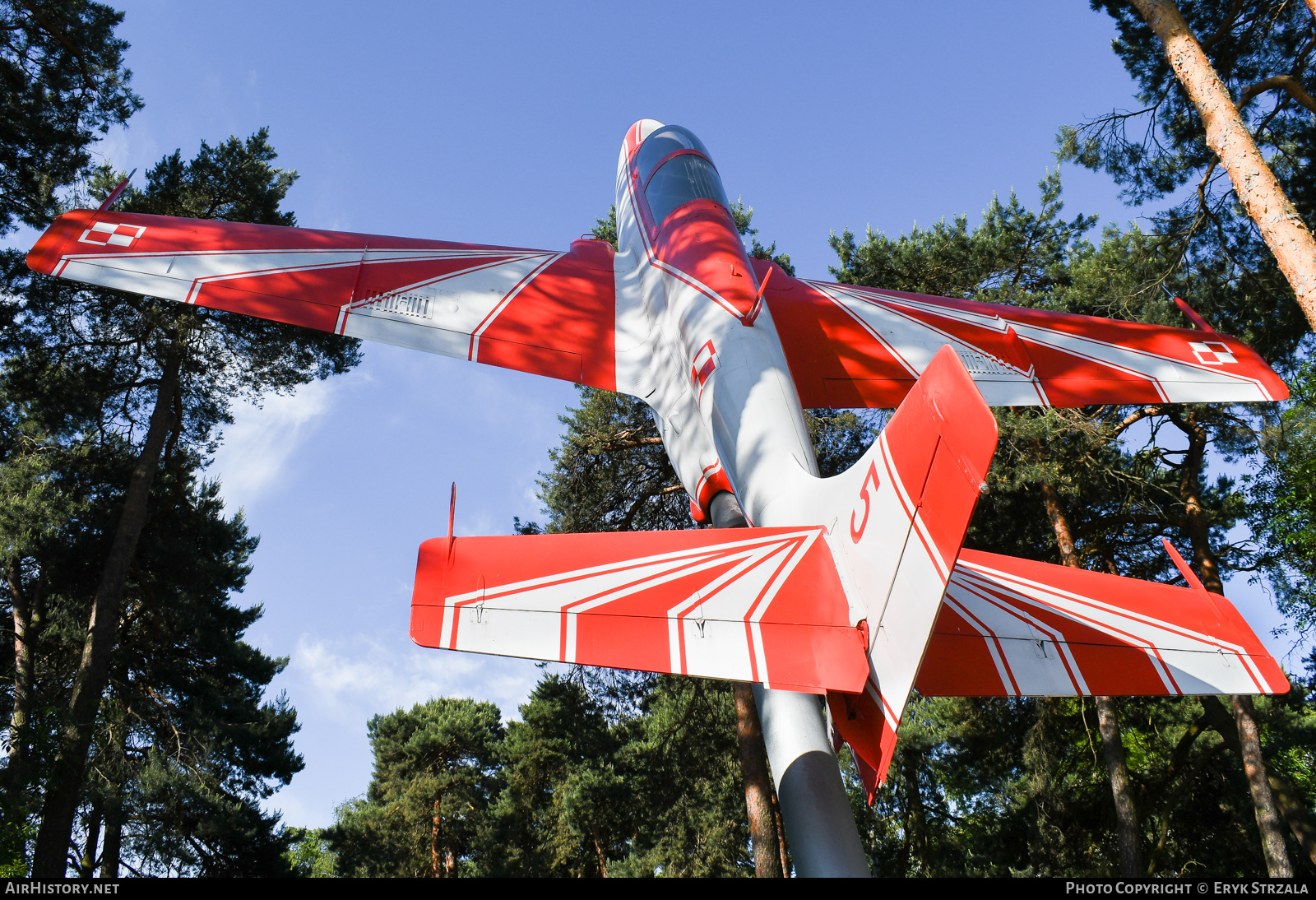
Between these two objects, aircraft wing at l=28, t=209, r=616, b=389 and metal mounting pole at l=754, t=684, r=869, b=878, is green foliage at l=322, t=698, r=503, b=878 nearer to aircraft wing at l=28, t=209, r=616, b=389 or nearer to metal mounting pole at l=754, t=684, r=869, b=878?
aircraft wing at l=28, t=209, r=616, b=389

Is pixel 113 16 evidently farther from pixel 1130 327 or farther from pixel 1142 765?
pixel 1142 765

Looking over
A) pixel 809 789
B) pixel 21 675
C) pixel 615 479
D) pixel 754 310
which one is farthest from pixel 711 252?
pixel 21 675

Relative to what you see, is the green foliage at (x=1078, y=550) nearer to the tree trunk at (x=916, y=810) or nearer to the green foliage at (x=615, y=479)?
the tree trunk at (x=916, y=810)

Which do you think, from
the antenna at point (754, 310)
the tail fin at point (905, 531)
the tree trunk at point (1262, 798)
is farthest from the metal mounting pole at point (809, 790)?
the tree trunk at point (1262, 798)

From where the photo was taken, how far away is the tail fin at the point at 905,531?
2574 mm

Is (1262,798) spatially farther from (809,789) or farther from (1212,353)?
(809,789)

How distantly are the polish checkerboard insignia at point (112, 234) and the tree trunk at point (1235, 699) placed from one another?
1325cm

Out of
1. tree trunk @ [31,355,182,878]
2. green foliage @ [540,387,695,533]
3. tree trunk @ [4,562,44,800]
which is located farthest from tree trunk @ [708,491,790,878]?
tree trunk @ [4,562,44,800]

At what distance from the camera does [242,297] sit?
20.1ft

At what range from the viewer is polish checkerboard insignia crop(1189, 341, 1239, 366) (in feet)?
22.4

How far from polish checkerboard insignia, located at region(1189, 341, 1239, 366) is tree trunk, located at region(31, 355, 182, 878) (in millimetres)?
13131

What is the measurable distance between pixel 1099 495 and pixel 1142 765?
37.2 ft

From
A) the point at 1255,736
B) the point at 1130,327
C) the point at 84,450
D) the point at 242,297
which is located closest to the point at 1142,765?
the point at 1255,736

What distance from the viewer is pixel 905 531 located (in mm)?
2982
